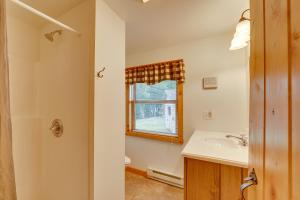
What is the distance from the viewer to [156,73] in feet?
7.76

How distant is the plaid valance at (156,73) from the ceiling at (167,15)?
409 millimetres

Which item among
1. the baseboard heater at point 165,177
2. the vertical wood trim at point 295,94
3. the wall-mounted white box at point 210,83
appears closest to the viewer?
the vertical wood trim at point 295,94

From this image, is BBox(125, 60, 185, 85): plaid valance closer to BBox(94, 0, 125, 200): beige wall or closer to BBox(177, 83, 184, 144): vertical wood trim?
BBox(177, 83, 184, 144): vertical wood trim

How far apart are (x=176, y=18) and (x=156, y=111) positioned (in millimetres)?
1498

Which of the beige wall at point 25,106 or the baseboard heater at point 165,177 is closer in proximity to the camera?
the beige wall at point 25,106

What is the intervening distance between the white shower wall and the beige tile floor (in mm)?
1010

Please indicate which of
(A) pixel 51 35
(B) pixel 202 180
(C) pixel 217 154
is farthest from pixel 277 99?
(A) pixel 51 35

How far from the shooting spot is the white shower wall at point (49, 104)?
1.21m

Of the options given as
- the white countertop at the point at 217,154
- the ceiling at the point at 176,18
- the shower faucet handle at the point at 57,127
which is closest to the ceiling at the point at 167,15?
the ceiling at the point at 176,18

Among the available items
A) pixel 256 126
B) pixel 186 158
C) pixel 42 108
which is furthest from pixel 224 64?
pixel 42 108

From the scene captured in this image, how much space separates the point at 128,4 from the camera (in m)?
A: 1.30

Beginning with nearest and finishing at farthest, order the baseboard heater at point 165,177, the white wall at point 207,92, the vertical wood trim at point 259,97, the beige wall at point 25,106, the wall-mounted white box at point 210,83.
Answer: the vertical wood trim at point 259,97 < the beige wall at point 25,106 < the white wall at point 207,92 < the wall-mounted white box at point 210,83 < the baseboard heater at point 165,177

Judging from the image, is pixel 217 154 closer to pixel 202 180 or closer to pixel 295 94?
pixel 202 180

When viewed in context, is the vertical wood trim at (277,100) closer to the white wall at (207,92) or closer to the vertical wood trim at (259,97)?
the vertical wood trim at (259,97)
